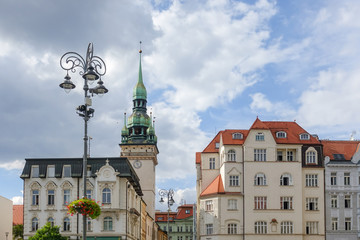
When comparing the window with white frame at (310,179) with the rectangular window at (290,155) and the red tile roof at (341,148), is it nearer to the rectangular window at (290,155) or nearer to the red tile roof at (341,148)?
the rectangular window at (290,155)

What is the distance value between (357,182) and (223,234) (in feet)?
58.6

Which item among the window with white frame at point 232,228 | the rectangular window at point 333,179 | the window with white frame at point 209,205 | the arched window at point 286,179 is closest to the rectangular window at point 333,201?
the rectangular window at point 333,179

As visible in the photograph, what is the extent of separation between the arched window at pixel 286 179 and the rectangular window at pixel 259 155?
3145 mm

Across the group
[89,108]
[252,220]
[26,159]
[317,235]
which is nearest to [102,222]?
[26,159]

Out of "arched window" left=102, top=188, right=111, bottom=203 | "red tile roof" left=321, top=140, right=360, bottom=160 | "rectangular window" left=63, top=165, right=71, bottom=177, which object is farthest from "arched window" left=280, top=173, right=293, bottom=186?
"rectangular window" left=63, top=165, right=71, bottom=177

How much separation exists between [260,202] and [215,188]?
5.91 meters

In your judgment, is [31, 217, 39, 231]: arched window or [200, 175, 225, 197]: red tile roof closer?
[31, 217, 39, 231]: arched window

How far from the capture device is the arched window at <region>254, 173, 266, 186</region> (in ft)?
236

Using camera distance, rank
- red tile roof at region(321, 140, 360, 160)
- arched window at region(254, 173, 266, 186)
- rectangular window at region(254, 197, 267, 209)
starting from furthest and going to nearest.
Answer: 1. red tile roof at region(321, 140, 360, 160)
2. arched window at region(254, 173, 266, 186)
3. rectangular window at region(254, 197, 267, 209)

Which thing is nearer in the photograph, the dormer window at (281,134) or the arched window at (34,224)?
the arched window at (34,224)

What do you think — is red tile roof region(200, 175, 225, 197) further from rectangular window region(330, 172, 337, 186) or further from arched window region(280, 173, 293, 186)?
rectangular window region(330, 172, 337, 186)

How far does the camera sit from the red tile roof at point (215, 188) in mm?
→ 72312

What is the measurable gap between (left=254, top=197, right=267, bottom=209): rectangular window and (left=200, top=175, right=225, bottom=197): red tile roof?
14.0 ft

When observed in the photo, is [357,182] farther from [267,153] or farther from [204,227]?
[204,227]
